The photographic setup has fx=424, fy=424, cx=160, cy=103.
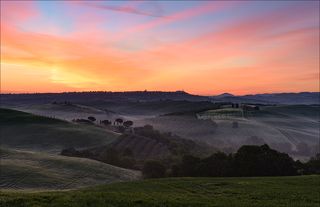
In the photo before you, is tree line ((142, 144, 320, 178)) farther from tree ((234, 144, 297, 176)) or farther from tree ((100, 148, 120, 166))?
tree ((100, 148, 120, 166))

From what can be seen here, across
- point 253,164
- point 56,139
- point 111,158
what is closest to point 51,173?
point 111,158

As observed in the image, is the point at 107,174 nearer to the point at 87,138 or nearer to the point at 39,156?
the point at 39,156

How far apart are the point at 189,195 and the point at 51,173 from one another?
6639 centimetres

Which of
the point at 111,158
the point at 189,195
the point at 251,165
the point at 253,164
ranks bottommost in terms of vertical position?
the point at 111,158

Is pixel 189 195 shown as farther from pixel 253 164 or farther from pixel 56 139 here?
pixel 56 139

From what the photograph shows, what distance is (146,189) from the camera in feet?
122

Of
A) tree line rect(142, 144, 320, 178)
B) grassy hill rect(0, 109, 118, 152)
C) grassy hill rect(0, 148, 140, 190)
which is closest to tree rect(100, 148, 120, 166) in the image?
grassy hill rect(0, 148, 140, 190)

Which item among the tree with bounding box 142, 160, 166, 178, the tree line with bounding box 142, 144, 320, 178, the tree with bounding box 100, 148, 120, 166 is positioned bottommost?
the tree with bounding box 100, 148, 120, 166

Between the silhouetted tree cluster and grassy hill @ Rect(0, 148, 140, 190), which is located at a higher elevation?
the silhouetted tree cluster

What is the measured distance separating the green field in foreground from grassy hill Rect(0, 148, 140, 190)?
47.8 metres

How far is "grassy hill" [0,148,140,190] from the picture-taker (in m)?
83.6

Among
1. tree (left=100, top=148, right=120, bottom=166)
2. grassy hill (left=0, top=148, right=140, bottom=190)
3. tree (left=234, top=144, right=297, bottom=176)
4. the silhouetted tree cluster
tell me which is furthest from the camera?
tree (left=100, top=148, right=120, bottom=166)

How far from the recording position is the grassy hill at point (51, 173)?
8362 centimetres

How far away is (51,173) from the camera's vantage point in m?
93.6
